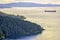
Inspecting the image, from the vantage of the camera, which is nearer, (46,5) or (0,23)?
(0,23)

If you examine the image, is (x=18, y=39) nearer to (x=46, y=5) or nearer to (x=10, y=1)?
(x=10, y=1)

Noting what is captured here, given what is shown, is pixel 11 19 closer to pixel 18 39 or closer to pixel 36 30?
pixel 18 39

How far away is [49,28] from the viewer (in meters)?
4.21

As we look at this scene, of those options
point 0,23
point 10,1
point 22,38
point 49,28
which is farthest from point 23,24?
point 10,1

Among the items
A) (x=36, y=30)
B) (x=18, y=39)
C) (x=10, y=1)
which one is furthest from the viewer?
(x=10, y=1)

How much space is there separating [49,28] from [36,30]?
59 centimetres

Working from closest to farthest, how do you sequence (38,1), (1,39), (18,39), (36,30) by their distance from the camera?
(1,39), (18,39), (36,30), (38,1)

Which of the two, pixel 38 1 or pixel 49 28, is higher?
pixel 38 1

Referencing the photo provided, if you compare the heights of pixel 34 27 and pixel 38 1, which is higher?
pixel 38 1

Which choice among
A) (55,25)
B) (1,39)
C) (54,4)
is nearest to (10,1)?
(54,4)

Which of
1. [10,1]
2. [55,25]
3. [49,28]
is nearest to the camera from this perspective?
[49,28]

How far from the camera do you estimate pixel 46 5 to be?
9.19 metres

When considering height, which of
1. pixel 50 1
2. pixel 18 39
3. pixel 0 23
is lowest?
pixel 18 39

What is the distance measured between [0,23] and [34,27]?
707 millimetres
